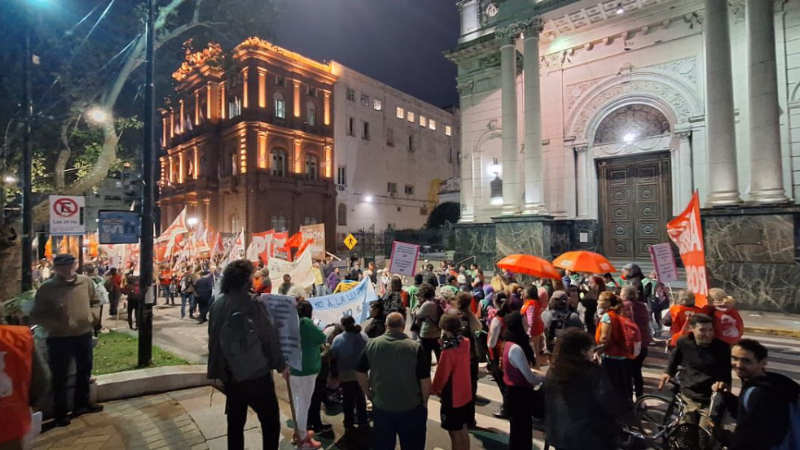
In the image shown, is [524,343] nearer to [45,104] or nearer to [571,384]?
[571,384]

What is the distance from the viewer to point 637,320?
6043 mm

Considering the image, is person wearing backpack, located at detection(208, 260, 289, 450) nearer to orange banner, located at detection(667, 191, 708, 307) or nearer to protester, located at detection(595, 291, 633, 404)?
protester, located at detection(595, 291, 633, 404)

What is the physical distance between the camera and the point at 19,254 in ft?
31.1

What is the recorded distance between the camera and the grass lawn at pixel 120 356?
7203 mm

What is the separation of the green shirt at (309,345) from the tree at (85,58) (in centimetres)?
856

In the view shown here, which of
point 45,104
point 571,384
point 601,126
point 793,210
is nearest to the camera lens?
→ point 571,384

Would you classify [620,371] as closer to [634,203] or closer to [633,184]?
[634,203]

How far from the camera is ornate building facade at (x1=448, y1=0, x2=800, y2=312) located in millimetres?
12039

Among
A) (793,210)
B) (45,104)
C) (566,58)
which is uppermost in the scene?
(566,58)

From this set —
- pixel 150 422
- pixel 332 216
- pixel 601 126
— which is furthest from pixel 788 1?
pixel 332 216

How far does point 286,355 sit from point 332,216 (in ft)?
120

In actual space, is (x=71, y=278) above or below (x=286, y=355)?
above

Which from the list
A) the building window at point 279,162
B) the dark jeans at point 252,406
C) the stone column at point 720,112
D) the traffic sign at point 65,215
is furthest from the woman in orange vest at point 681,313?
the building window at point 279,162

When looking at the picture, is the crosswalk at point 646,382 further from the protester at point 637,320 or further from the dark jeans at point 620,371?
the dark jeans at point 620,371
